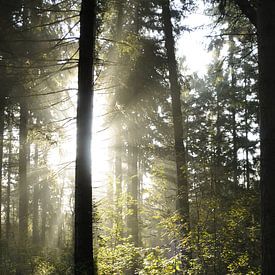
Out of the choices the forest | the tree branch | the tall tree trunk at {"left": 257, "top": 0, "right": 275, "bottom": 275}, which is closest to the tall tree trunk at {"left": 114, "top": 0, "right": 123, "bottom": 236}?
the forest

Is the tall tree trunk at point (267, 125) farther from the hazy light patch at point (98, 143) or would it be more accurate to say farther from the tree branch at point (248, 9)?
the hazy light patch at point (98, 143)

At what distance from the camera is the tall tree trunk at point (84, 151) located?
23.0 feet

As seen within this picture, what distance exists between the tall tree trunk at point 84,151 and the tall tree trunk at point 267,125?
127 inches

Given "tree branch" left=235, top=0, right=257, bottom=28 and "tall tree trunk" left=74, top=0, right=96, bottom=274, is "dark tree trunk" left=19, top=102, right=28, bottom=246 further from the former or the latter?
"tree branch" left=235, top=0, right=257, bottom=28

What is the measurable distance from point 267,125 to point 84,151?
3529 millimetres

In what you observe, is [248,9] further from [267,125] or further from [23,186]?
[23,186]

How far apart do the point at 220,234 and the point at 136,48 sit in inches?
189

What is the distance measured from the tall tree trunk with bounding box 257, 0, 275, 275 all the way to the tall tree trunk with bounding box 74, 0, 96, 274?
322cm

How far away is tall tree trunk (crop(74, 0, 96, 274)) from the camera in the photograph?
23.0 ft

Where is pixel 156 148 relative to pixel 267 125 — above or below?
above

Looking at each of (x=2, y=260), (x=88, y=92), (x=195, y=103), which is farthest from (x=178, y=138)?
(x=195, y=103)

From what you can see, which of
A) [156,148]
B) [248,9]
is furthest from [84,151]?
[156,148]

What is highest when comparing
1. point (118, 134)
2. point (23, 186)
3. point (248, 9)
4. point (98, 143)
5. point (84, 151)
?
point (248, 9)

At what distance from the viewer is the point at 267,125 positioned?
20.5ft
